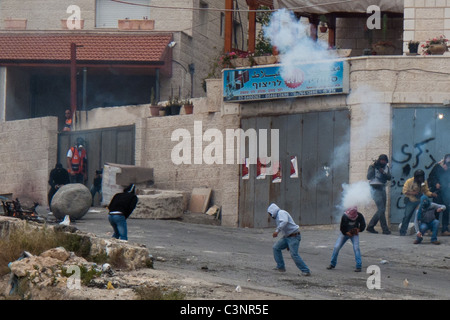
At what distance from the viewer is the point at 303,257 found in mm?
19953

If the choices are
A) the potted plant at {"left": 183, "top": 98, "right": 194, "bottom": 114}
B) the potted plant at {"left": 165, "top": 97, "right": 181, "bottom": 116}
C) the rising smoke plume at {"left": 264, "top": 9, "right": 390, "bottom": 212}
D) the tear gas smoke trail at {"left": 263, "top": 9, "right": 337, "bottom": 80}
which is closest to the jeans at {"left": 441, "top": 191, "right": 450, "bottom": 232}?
the rising smoke plume at {"left": 264, "top": 9, "right": 390, "bottom": 212}

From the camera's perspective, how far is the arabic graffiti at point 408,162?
76.4 ft

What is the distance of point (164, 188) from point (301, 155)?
485 cm

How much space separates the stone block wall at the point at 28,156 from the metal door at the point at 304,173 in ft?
25.2

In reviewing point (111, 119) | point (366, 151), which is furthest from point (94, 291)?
point (111, 119)

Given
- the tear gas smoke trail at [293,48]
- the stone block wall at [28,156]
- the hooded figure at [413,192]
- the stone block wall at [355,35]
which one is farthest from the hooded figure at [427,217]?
the stone block wall at [28,156]

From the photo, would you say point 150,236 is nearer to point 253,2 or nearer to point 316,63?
point 316,63

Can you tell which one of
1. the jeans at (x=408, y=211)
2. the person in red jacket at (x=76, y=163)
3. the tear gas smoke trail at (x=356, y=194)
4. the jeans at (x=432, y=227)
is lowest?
the jeans at (x=432, y=227)

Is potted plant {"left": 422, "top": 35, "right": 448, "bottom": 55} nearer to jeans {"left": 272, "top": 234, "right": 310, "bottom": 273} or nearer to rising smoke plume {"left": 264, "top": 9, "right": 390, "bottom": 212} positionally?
rising smoke plume {"left": 264, "top": 9, "right": 390, "bottom": 212}

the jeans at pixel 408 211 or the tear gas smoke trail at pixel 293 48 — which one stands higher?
the tear gas smoke trail at pixel 293 48

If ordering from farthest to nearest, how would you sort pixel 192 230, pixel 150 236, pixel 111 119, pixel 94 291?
1. pixel 111 119
2. pixel 192 230
3. pixel 150 236
4. pixel 94 291

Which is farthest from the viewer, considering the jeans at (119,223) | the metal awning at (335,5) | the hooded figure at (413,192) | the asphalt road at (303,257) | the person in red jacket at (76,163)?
the person in red jacket at (76,163)

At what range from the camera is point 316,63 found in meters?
24.5

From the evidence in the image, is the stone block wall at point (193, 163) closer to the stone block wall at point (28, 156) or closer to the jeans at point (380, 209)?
the stone block wall at point (28, 156)
